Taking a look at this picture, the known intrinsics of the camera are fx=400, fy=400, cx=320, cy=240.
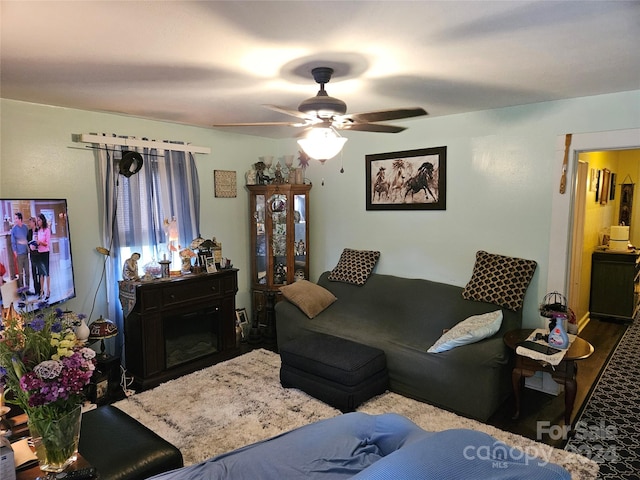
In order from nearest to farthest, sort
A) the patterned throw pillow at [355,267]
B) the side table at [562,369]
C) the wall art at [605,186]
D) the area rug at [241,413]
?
the area rug at [241,413], the side table at [562,369], the patterned throw pillow at [355,267], the wall art at [605,186]

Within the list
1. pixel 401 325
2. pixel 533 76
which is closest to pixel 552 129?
pixel 533 76

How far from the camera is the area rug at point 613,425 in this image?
243 centimetres

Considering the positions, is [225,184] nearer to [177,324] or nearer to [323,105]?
[177,324]

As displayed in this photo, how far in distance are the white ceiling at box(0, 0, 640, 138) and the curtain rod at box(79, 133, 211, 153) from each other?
→ 0.30 metres

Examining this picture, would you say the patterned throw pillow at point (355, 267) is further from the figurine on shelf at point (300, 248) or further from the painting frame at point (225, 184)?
the painting frame at point (225, 184)

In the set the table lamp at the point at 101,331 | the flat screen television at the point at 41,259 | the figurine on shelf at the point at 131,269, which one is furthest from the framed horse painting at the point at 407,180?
the flat screen television at the point at 41,259

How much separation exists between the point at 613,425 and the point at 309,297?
8.66 ft

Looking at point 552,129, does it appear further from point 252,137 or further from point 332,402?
point 252,137

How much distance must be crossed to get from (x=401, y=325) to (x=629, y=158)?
16.0ft

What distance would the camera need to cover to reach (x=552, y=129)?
327cm

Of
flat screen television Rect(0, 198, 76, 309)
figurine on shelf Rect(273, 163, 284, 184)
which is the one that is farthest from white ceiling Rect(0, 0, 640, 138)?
figurine on shelf Rect(273, 163, 284, 184)

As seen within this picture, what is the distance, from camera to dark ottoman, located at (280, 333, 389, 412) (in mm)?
3004

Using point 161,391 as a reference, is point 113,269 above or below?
above

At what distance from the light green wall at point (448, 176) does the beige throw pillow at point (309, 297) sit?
70 centimetres
